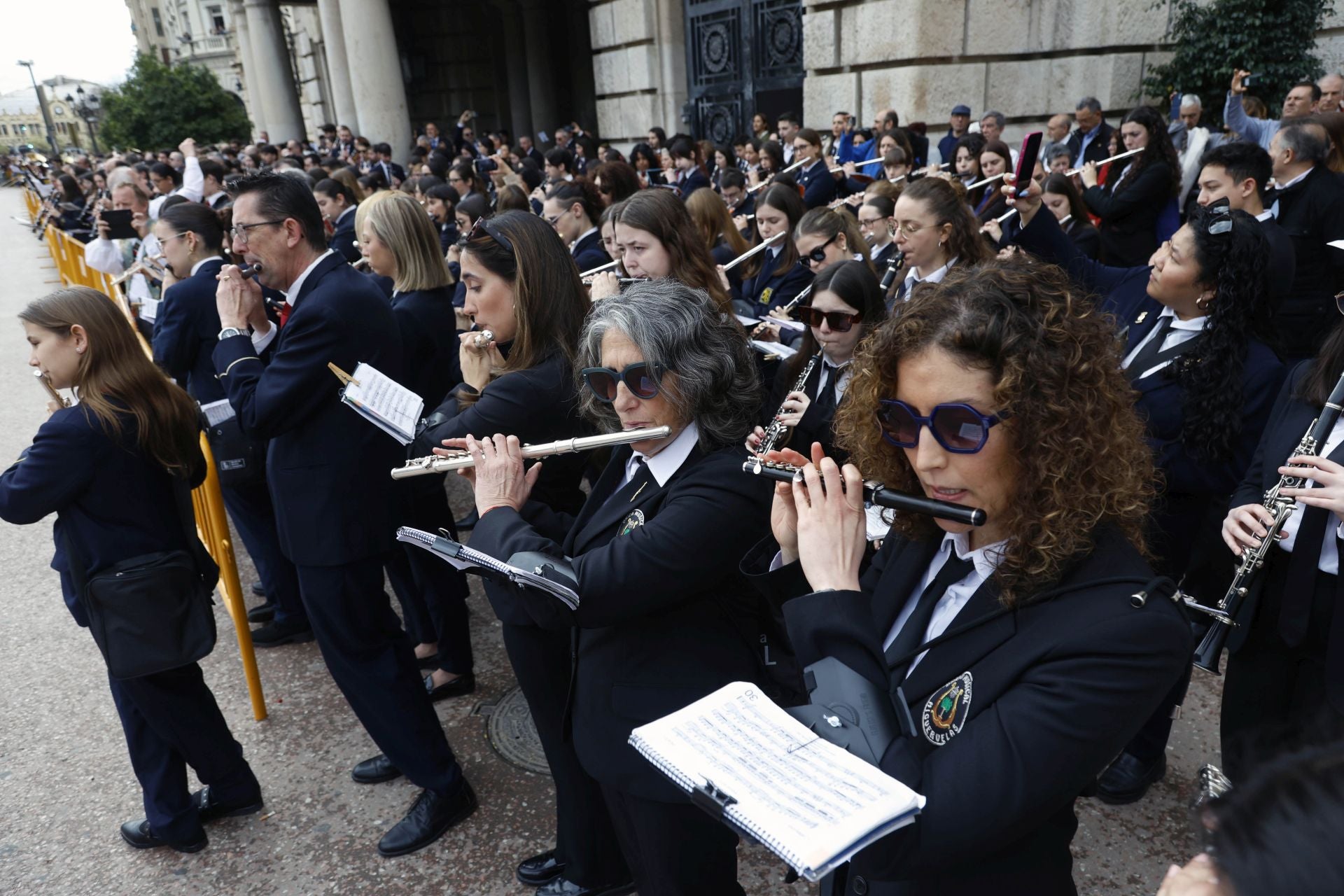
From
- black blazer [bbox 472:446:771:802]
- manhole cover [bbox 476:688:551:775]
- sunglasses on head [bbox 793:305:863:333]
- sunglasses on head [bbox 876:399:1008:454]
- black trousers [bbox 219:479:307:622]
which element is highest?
sunglasses on head [bbox 876:399:1008:454]

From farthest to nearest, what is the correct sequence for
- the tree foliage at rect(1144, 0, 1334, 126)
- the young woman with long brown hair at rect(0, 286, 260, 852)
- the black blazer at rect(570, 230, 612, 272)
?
the tree foliage at rect(1144, 0, 1334, 126), the black blazer at rect(570, 230, 612, 272), the young woman with long brown hair at rect(0, 286, 260, 852)

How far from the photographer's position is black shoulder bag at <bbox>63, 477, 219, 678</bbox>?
Result: 3146mm

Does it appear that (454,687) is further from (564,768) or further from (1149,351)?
(1149,351)

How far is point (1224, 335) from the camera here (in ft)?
9.91

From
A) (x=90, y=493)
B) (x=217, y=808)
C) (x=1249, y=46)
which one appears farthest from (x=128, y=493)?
(x=1249, y=46)

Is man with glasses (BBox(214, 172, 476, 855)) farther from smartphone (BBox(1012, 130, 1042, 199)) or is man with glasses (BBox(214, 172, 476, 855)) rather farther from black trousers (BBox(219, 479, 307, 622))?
smartphone (BBox(1012, 130, 1042, 199))

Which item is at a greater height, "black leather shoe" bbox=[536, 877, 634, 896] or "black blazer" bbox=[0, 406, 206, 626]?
"black blazer" bbox=[0, 406, 206, 626]

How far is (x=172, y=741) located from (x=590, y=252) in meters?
3.90

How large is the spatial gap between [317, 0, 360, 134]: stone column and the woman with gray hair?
943 inches

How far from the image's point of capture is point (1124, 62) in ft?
36.6

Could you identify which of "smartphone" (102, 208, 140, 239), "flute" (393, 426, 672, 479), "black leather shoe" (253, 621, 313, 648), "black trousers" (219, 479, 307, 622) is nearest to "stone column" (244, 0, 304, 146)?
"smartphone" (102, 208, 140, 239)

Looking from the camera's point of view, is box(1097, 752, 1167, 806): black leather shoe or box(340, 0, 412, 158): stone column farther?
box(340, 0, 412, 158): stone column

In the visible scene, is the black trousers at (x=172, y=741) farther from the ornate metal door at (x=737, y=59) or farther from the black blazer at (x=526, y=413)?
the ornate metal door at (x=737, y=59)

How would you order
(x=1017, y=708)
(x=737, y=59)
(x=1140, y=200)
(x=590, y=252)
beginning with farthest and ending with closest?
(x=737, y=59) → (x=1140, y=200) → (x=590, y=252) → (x=1017, y=708)
